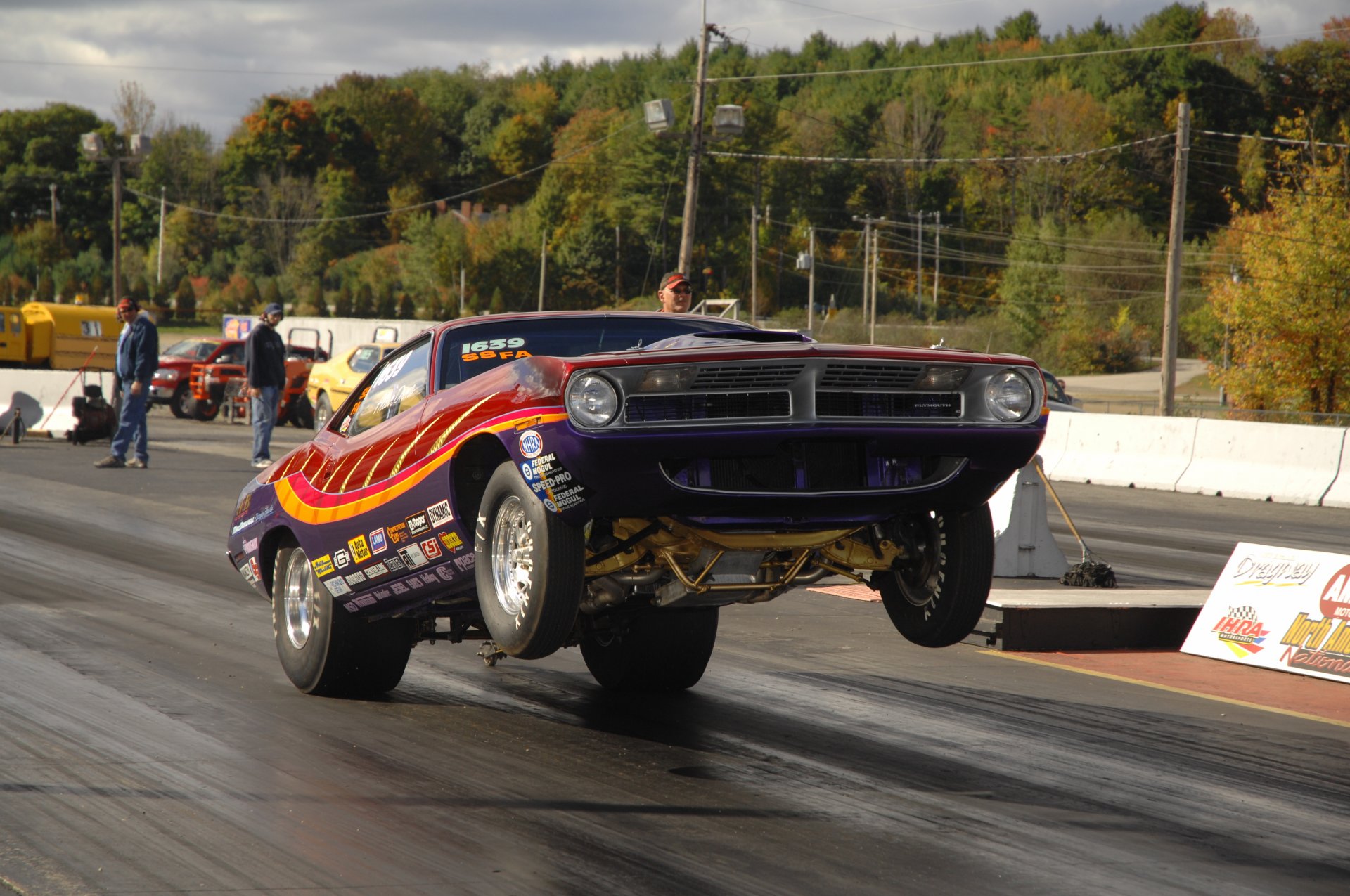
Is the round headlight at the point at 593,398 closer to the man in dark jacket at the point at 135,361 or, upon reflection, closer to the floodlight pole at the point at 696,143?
the man in dark jacket at the point at 135,361

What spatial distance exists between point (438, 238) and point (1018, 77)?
48.3m

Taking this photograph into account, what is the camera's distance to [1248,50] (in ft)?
327

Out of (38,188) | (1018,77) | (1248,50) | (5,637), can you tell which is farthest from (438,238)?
(5,637)

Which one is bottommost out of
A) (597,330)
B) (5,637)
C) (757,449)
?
(5,637)

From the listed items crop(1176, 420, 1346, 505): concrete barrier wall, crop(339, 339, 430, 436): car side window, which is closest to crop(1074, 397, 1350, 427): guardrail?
crop(1176, 420, 1346, 505): concrete barrier wall

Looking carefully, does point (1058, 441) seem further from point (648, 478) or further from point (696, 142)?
point (648, 478)

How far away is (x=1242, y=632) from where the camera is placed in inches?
340

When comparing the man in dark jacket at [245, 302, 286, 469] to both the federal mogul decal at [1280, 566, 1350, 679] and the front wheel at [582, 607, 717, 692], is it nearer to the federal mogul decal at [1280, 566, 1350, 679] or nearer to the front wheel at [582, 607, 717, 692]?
the front wheel at [582, 607, 717, 692]

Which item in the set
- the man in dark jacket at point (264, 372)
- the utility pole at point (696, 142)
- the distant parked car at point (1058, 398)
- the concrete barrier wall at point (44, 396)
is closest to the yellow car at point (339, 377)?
the concrete barrier wall at point (44, 396)

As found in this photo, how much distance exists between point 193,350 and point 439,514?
101 ft

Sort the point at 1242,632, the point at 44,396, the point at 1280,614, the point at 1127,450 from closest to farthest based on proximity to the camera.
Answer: the point at 1280,614
the point at 1242,632
the point at 1127,450
the point at 44,396

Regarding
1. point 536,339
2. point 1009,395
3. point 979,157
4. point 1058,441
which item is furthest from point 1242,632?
point 979,157

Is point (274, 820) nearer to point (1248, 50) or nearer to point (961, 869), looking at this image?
point (961, 869)

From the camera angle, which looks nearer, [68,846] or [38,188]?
[68,846]
